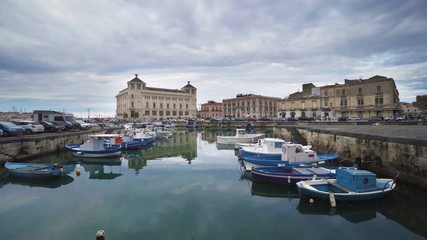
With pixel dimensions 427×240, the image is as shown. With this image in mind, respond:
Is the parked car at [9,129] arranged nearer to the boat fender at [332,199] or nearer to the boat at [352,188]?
the boat at [352,188]

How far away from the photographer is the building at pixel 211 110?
134 meters

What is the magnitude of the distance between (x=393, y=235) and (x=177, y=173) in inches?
526

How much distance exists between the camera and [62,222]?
34.1ft

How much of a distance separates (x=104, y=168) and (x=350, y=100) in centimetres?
6335

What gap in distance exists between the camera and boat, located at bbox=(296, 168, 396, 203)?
11.3 metres

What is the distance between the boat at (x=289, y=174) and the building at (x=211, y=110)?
11537 centimetres

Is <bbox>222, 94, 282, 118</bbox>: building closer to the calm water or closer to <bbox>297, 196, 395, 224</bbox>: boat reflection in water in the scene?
the calm water

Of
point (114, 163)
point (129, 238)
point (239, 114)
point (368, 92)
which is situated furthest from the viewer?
point (239, 114)

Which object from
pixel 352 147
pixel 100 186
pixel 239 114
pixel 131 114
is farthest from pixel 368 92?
pixel 131 114

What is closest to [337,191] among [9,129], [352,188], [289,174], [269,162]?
[352,188]

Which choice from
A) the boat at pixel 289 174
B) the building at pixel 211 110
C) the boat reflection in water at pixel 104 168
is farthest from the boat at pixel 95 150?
the building at pixel 211 110

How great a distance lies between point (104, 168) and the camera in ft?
71.4

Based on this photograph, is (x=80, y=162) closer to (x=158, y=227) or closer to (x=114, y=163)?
(x=114, y=163)

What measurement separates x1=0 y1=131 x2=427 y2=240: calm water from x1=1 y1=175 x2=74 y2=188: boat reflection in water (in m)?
0.06
